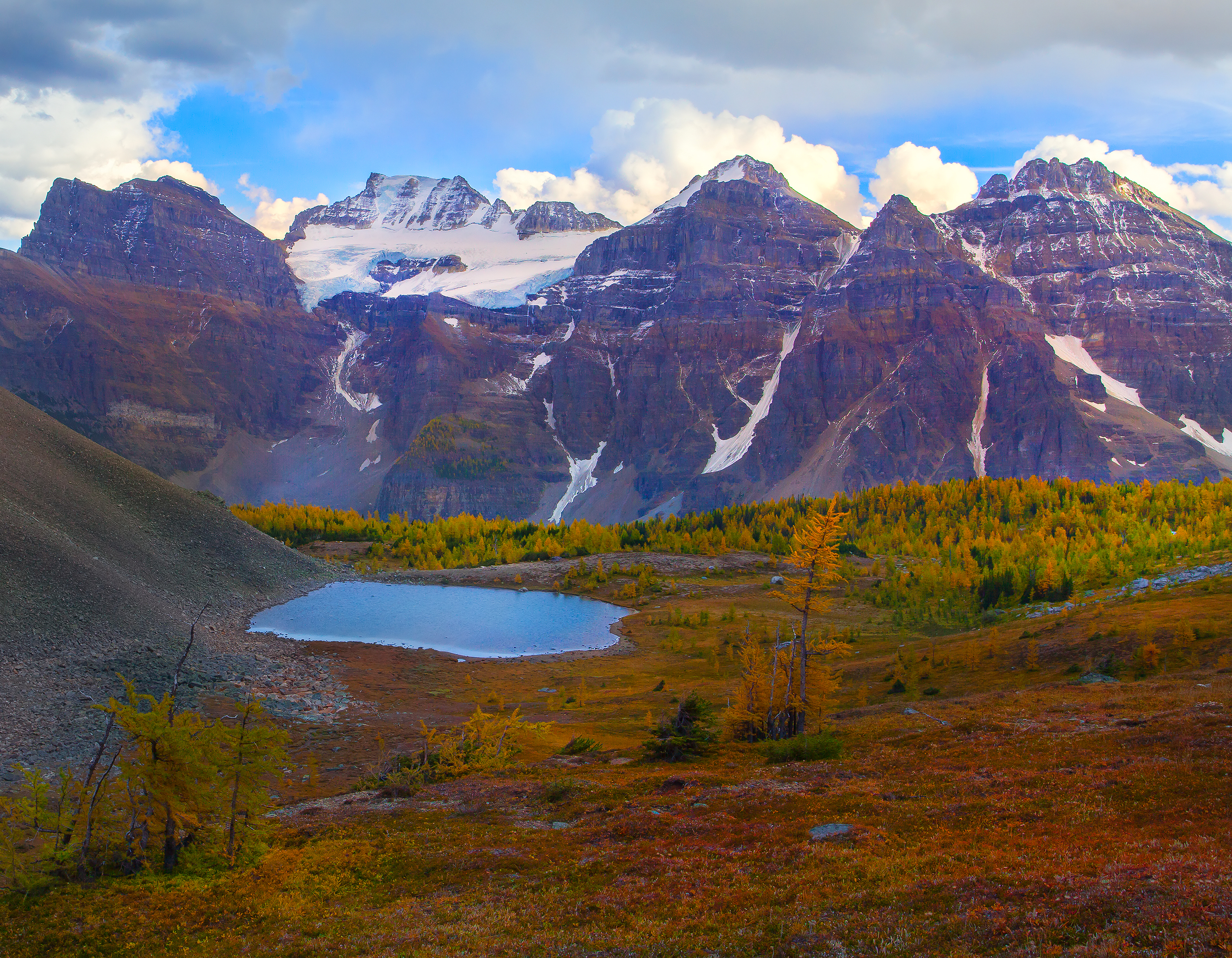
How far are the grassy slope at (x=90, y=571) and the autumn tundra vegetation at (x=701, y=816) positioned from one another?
7.92 metres

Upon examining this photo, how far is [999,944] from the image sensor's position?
1348cm

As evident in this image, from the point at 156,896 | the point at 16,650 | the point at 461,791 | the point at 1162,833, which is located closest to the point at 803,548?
the point at 461,791

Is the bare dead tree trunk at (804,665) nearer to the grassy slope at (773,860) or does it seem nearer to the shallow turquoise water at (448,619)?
the grassy slope at (773,860)

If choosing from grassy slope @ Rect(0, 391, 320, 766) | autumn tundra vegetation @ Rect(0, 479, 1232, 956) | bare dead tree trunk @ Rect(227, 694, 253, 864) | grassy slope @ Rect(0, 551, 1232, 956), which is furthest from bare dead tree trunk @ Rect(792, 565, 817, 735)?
grassy slope @ Rect(0, 391, 320, 766)

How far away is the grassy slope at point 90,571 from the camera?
5078cm

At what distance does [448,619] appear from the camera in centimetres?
11138

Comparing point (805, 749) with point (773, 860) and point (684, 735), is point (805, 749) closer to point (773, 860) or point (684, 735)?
point (684, 735)

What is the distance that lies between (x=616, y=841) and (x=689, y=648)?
70.4 meters

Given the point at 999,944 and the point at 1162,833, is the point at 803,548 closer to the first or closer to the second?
the point at 1162,833

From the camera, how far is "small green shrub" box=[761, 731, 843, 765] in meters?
35.4

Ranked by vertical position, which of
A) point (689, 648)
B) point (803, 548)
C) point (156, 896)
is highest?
point (803, 548)

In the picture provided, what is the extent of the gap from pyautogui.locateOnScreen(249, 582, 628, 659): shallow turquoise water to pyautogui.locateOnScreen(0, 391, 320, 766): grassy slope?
6.19 metres

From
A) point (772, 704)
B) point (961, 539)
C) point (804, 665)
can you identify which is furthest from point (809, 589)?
point (961, 539)

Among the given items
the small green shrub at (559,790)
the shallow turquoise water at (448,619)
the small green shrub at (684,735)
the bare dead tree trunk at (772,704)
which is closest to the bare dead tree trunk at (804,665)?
the bare dead tree trunk at (772,704)
